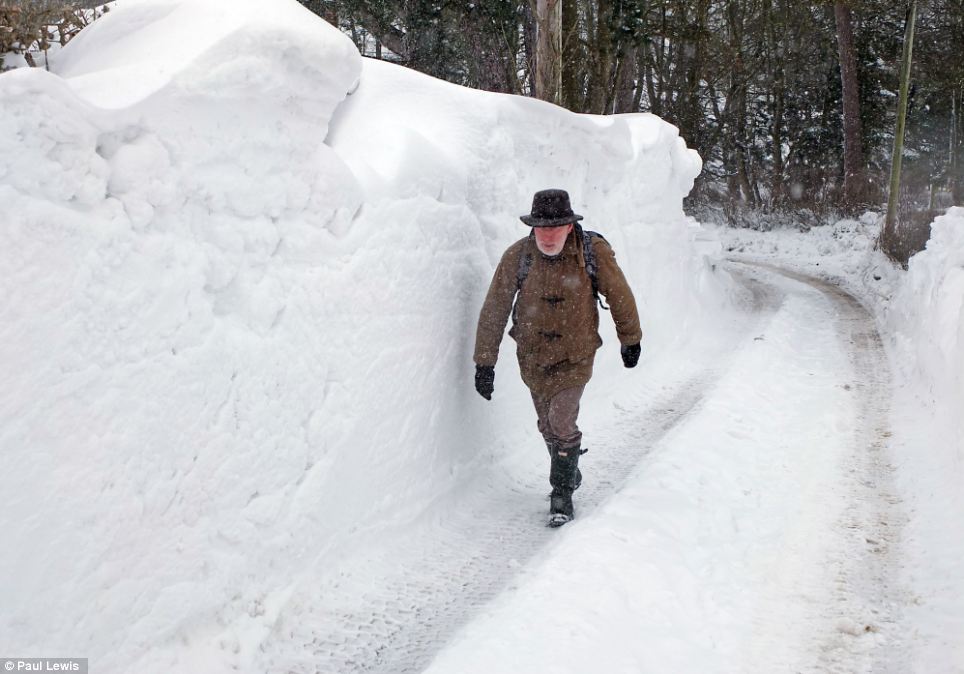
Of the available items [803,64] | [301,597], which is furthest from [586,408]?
[803,64]

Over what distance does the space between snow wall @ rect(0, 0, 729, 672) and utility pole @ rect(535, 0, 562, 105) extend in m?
5.17

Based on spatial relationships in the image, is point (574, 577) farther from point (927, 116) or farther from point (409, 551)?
point (927, 116)

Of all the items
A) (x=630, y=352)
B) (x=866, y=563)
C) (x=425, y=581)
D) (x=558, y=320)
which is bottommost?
(x=425, y=581)

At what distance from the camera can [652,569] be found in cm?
367

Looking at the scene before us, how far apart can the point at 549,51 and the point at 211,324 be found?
786 centimetres

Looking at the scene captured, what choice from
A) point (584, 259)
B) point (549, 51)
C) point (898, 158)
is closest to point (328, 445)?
point (584, 259)

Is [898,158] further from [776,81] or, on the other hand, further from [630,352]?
[630,352]

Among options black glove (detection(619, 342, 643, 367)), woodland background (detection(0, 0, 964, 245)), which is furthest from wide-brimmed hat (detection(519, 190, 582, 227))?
woodland background (detection(0, 0, 964, 245))

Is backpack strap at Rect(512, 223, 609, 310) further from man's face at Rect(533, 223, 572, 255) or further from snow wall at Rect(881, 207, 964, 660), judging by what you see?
snow wall at Rect(881, 207, 964, 660)

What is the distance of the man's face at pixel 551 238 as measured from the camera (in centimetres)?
437

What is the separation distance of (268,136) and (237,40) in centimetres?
42

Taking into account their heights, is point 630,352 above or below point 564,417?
above

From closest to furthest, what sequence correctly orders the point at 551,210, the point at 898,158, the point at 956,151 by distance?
the point at 551,210 < the point at 898,158 < the point at 956,151

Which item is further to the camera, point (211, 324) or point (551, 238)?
point (551, 238)
